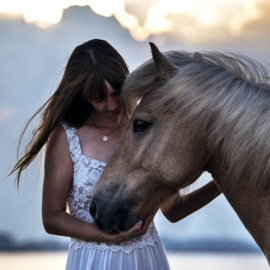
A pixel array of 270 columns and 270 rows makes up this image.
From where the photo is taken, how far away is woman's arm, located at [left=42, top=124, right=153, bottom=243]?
1.20 metres

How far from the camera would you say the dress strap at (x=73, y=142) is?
4.19 ft

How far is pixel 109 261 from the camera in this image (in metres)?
1.21

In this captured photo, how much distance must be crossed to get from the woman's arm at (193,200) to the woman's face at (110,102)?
0.43 metres

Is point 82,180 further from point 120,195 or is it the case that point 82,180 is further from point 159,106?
point 159,106

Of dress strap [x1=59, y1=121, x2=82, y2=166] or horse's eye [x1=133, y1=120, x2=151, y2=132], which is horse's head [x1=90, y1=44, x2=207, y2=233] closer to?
horse's eye [x1=133, y1=120, x2=151, y2=132]

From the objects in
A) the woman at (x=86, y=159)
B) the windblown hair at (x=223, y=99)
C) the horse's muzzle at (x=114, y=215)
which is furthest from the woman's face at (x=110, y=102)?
the horse's muzzle at (x=114, y=215)

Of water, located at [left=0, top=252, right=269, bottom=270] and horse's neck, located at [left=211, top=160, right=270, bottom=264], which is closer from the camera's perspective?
horse's neck, located at [left=211, top=160, right=270, bottom=264]

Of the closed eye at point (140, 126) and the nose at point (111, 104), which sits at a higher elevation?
the nose at point (111, 104)

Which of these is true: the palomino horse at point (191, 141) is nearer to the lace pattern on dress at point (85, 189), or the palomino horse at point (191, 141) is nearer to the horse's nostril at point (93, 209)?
the horse's nostril at point (93, 209)

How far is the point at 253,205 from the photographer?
0.99 meters

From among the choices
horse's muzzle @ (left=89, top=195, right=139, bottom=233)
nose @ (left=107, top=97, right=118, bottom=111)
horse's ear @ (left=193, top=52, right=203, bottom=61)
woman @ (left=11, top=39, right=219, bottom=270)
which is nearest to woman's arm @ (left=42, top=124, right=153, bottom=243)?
woman @ (left=11, top=39, right=219, bottom=270)

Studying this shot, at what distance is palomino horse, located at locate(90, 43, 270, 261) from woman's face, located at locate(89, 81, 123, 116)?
0.40ft

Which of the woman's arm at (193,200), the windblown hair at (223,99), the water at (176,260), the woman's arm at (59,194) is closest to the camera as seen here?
the windblown hair at (223,99)

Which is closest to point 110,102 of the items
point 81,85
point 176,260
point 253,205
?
point 81,85
